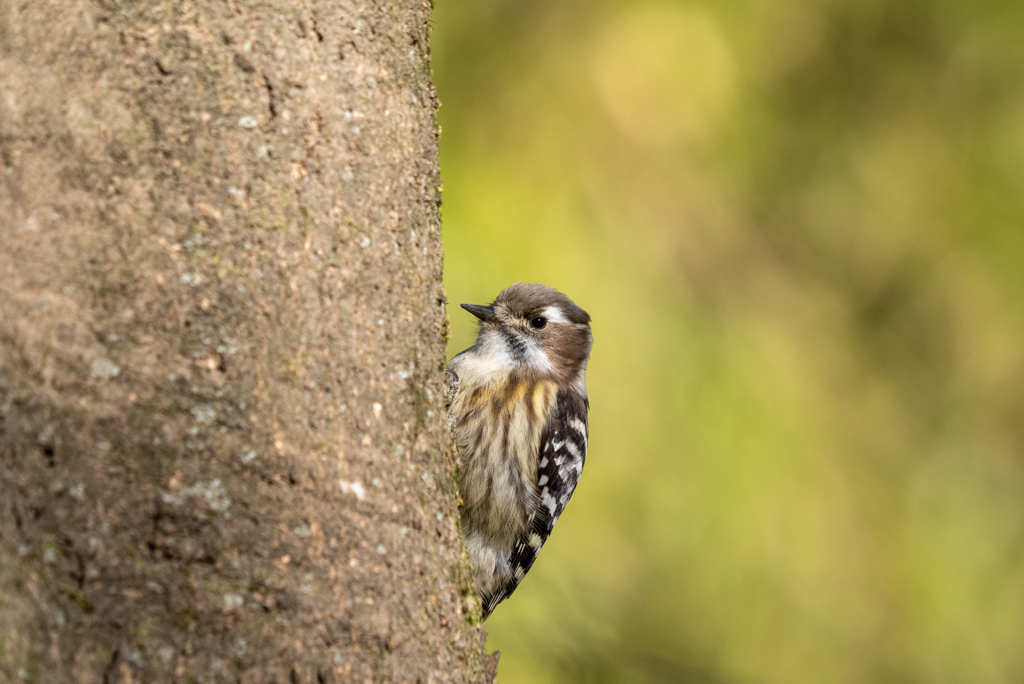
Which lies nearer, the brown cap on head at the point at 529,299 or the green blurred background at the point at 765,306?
the brown cap on head at the point at 529,299

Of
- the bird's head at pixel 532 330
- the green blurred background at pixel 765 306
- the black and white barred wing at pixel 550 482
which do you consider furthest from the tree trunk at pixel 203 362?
the green blurred background at pixel 765 306

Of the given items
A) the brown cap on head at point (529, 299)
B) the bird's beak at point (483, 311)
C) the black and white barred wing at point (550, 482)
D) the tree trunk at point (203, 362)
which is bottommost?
the tree trunk at point (203, 362)

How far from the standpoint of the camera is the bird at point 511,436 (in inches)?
132

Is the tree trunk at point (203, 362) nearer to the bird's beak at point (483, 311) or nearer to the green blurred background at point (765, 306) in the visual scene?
the bird's beak at point (483, 311)

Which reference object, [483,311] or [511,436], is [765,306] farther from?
[511,436]

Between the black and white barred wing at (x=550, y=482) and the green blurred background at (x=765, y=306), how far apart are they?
0.56 meters

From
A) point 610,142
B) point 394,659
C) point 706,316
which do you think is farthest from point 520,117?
point 394,659

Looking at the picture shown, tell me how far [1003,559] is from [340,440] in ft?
12.9

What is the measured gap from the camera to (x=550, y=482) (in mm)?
3424

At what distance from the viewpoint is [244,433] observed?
55.2 inches

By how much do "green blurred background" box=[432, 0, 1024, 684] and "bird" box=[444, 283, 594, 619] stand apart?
0.38 meters

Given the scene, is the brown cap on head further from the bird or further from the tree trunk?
the tree trunk

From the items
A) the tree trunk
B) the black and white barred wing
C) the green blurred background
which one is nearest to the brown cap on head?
the green blurred background

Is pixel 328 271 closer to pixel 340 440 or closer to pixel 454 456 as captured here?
pixel 340 440
